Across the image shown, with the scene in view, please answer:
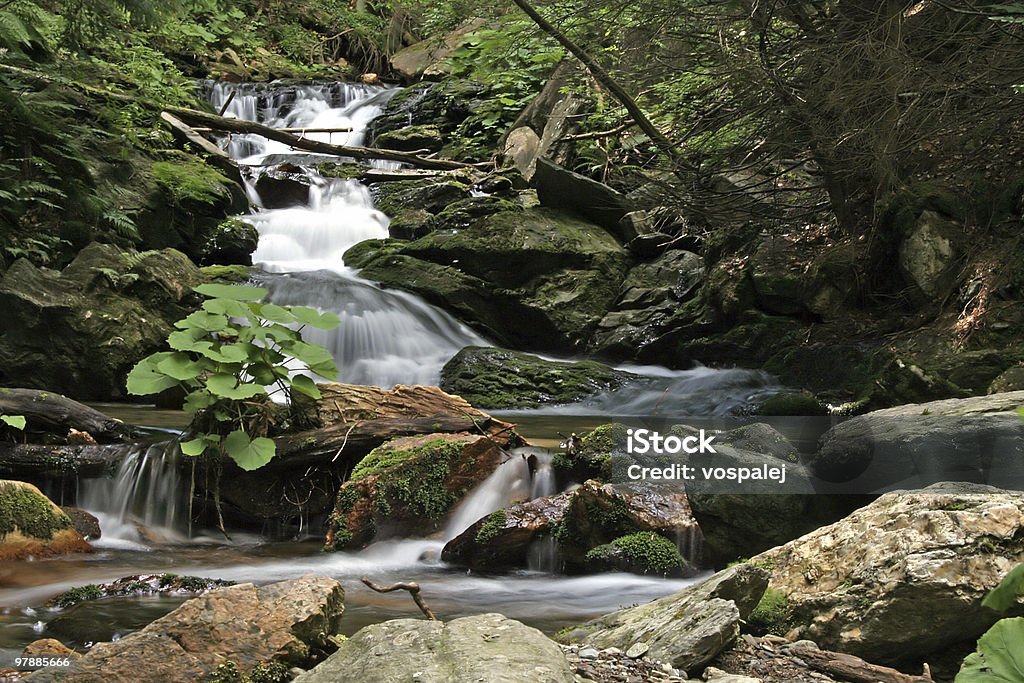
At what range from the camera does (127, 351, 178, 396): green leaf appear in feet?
17.4

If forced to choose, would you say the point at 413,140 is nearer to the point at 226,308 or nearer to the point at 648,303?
the point at 648,303

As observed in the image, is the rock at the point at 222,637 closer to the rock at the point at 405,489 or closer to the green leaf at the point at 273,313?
the rock at the point at 405,489

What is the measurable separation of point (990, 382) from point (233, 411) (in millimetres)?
5581

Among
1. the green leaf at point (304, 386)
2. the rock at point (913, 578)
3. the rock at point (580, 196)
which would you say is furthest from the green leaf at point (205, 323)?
the rock at point (580, 196)

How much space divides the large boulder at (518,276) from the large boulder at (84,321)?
337 centimetres

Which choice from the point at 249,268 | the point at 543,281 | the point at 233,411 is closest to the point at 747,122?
the point at 543,281

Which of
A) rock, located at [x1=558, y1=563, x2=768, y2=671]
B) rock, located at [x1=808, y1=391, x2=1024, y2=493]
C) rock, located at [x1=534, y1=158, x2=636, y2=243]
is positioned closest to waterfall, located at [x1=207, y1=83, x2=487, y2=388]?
rock, located at [x1=534, y1=158, x2=636, y2=243]

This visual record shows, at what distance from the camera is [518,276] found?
1203 cm

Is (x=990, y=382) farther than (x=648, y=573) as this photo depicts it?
Yes

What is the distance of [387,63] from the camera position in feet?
75.6

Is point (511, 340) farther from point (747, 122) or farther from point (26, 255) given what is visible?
point (26, 255)

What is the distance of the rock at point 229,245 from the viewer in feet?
41.2

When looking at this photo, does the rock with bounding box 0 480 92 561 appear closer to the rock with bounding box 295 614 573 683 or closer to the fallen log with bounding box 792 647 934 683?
the rock with bounding box 295 614 573 683

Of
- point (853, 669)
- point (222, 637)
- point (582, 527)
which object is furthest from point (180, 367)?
point (853, 669)
